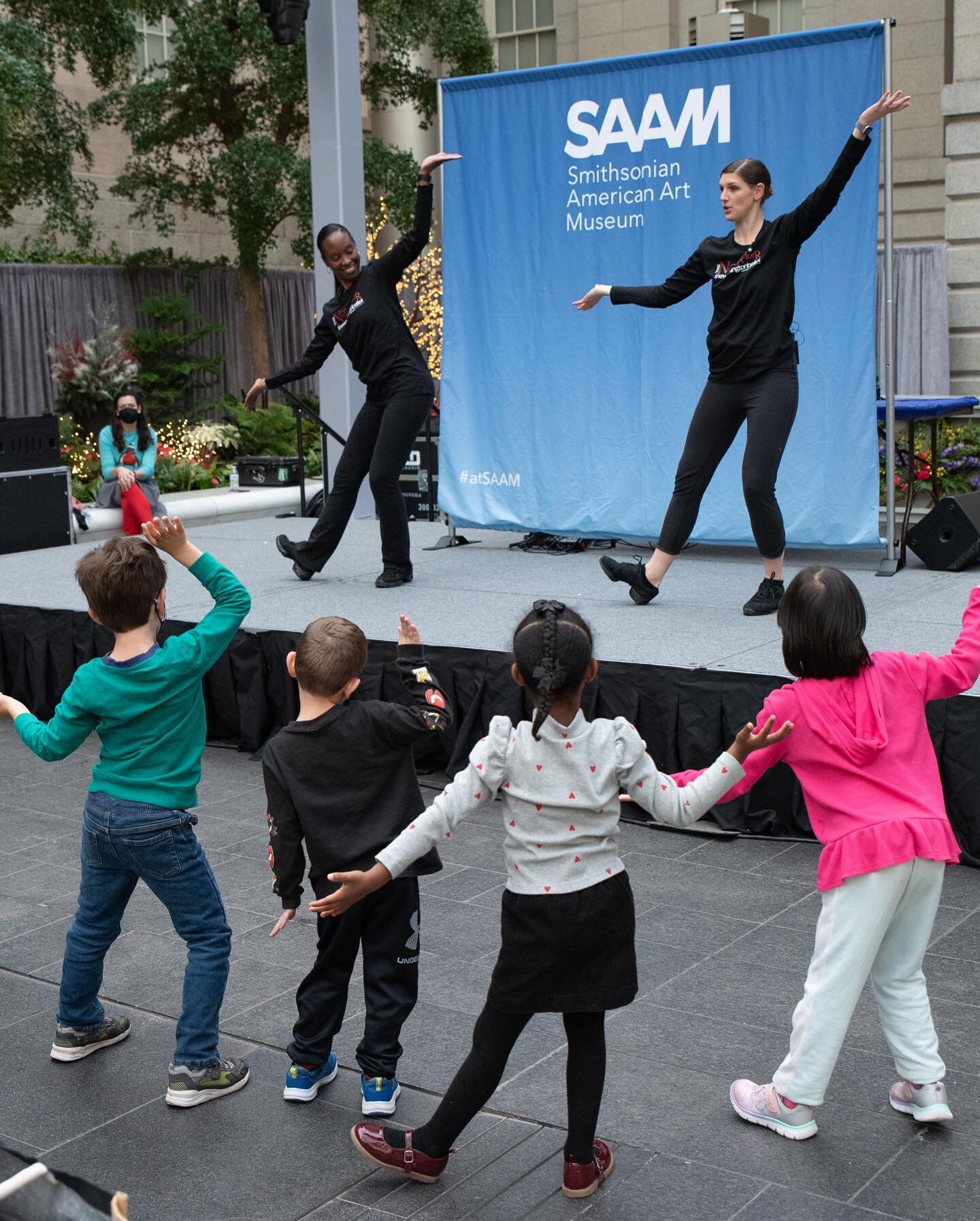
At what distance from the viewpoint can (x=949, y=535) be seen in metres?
6.39

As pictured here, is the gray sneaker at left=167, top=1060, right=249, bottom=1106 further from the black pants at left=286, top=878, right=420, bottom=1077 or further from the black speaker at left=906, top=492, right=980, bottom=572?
the black speaker at left=906, top=492, right=980, bottom=572

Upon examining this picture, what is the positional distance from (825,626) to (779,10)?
59.5ft

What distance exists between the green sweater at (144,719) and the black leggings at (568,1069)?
0.82m

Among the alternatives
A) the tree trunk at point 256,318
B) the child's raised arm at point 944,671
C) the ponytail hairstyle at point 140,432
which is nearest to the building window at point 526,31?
the tree trunk at point 256,318

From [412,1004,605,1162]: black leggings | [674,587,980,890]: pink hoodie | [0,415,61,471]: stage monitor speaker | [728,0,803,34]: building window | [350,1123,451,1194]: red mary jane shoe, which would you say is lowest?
[350,1123,451,1194]: red mary jane shoe

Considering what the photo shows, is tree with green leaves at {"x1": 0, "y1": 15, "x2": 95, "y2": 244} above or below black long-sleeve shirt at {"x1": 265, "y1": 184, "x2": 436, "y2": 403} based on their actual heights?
above

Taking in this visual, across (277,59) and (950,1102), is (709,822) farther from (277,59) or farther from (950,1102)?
(277,59)

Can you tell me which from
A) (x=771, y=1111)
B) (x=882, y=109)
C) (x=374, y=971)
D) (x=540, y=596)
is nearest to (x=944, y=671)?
(x=771, y=1111)

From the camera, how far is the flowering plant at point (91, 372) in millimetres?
17141

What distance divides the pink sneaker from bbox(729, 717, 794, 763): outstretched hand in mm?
698

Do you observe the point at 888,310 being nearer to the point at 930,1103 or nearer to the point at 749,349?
the point at 749,349

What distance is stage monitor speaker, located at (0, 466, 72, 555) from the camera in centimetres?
876

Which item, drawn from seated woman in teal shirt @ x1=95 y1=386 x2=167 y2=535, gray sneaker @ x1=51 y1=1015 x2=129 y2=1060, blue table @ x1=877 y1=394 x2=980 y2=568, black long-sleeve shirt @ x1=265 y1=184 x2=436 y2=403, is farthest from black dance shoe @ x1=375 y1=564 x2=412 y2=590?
gray sneaker @ x1=51 y1=1015 x2=129 y2=1060

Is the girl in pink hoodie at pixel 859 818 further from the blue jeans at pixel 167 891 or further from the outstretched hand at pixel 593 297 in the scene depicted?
the outstretched hand at pixel 593 297
